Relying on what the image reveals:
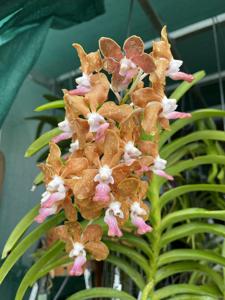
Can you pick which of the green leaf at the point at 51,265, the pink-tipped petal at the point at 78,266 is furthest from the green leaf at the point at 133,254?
the pink-tipped petal at the point at 78,266

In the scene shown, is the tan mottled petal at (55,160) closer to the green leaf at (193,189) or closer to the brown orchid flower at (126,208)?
the brown orchid flower at (126,208)

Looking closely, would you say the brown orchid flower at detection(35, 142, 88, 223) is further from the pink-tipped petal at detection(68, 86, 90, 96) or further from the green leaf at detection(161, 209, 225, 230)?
the green leaf at detection(161, 209, 225, 230)

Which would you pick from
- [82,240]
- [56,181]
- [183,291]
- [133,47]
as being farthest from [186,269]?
[133,47]

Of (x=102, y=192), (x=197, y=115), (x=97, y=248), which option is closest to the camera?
(x=102, y=192)

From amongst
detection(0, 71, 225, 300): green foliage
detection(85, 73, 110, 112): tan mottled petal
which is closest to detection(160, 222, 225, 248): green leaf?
detection(0, 71, 225, 300): green foliage

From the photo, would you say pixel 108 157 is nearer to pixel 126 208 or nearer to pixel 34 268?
pixel 126 208

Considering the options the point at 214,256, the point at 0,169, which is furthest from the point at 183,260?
the point at 0,169
